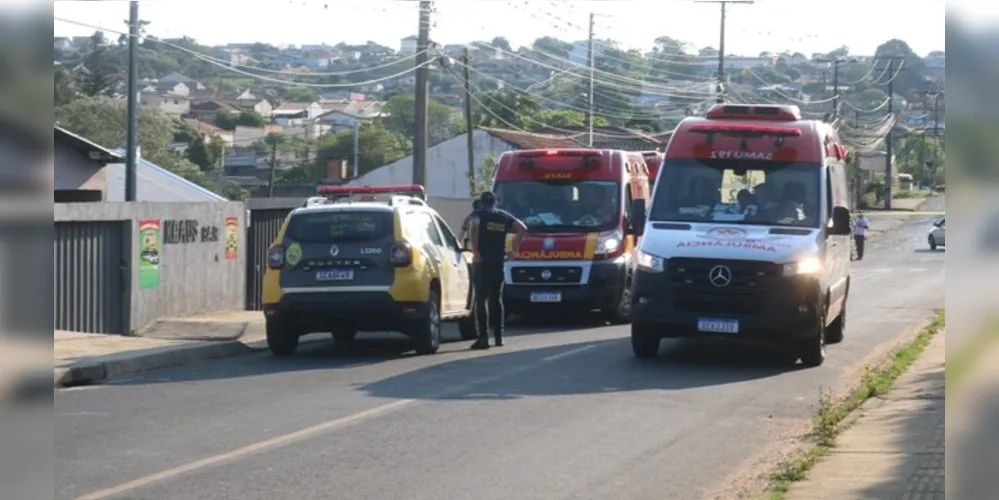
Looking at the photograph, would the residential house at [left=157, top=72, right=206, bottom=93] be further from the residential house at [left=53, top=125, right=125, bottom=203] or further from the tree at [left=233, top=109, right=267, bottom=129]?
the residential house at [left=53, top=125, right=125, bottom=203]

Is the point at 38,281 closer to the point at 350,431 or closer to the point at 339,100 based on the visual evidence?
the point at 350,431

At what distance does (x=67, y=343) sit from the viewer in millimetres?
16469

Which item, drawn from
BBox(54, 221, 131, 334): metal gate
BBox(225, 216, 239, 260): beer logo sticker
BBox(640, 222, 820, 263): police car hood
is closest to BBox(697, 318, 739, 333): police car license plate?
BBox(640, 222, 820, 263): police car hood

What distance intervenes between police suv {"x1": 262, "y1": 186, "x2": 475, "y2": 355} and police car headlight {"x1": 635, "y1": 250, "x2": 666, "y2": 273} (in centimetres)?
243

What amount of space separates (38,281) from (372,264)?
13.1 metres

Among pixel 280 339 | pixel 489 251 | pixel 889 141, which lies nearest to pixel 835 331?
pixel 489 251

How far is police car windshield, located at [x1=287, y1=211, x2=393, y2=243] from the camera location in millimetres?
15625

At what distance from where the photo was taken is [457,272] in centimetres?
1781

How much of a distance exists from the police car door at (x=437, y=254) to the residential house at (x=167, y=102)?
42957 mm

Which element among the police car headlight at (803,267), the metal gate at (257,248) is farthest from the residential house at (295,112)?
the police car headlight at (803,267)

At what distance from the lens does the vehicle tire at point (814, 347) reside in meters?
15.2

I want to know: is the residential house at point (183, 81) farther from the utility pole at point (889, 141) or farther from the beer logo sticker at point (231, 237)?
the utility pole at point (889, 141)

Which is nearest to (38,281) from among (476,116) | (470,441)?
(470,441)

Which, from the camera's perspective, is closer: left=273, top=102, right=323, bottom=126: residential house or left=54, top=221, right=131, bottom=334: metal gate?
left=54, top=221, right=131, bottom=334: metal gate
